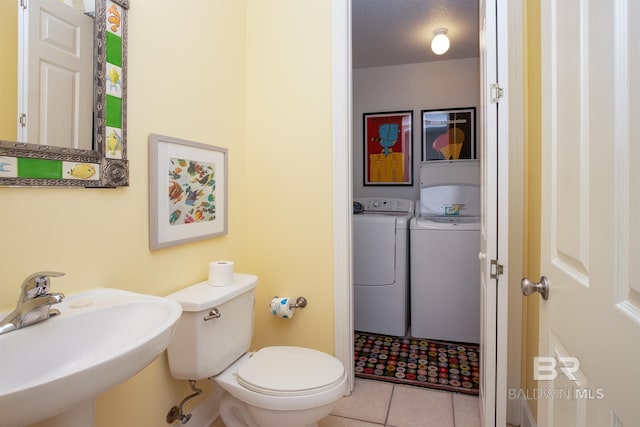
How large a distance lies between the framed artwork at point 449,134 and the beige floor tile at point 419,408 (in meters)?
2.15

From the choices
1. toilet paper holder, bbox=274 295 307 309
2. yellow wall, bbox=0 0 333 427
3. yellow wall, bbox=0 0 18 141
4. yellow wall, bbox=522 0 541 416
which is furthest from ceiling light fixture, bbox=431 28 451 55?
yellow wall, bbox=0 0 18 141

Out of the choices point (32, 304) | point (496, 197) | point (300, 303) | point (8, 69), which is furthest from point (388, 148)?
point (32, 304)

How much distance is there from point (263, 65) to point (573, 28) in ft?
5.12

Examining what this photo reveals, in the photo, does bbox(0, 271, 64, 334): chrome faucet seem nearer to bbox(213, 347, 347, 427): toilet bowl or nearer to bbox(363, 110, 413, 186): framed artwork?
bbox(213, 347, 347, 427): toilet bowl

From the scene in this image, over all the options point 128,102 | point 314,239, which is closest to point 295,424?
point 314,239

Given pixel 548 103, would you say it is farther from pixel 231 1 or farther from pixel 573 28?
pixel 231 1

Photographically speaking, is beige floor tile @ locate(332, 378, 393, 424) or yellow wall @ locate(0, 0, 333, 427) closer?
yellow wall @ locate(0, 0, 333, 427)

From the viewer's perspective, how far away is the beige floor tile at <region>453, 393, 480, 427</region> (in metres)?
1.75

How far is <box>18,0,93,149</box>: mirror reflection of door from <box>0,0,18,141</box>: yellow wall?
0.5 inches

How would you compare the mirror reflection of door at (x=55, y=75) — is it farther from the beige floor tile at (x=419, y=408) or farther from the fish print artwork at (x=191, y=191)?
the beige floor tile at (x=419, y=408)

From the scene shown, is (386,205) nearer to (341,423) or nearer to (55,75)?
(341,423)

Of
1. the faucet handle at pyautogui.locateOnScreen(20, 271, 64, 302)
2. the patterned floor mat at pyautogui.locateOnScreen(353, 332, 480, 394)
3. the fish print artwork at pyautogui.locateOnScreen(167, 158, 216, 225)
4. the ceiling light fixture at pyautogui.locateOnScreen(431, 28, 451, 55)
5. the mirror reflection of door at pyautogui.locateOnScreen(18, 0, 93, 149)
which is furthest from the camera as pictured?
the ceiling light fixture at pyautogui.locateOnScreen(431, 28, 451, 55)

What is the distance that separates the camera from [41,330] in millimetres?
861

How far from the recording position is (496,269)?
4.47 feet
